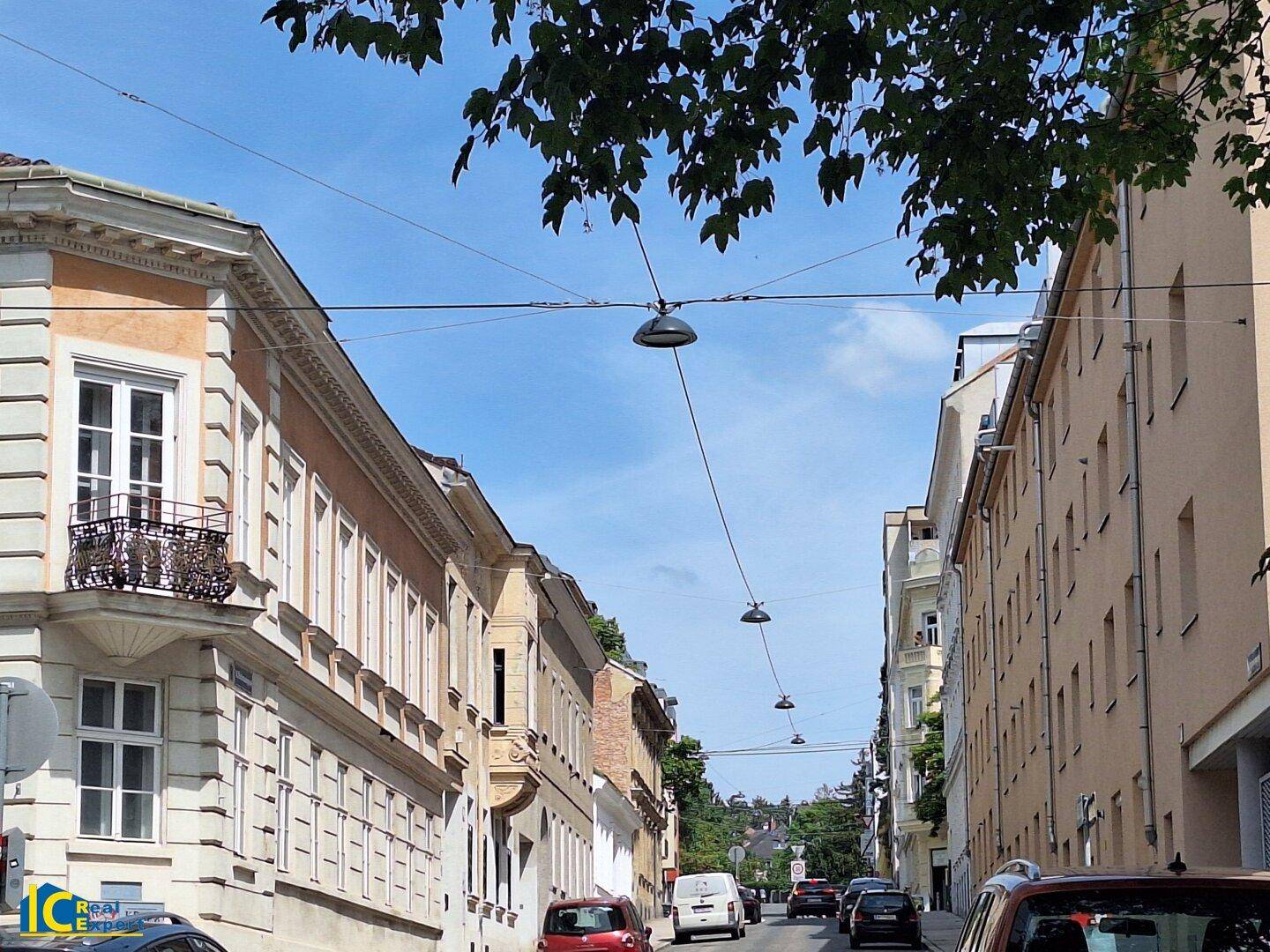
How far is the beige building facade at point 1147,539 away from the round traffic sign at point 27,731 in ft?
35.8

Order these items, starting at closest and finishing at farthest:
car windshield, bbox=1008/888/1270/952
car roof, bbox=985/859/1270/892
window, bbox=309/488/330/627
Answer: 1. car windshield, bbox=1008/888/1270/952
2. car roof, bbox=985/859/1270/892
3. window, bbox=309/488/330/627

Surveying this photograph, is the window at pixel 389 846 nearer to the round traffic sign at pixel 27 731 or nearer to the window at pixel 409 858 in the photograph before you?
the window at pixel 409 858

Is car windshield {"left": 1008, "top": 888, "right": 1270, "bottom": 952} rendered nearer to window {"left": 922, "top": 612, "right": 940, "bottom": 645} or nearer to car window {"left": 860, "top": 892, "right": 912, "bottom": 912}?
car window {"left": 860, "top": 892, "right": 912, "bottom": 912}

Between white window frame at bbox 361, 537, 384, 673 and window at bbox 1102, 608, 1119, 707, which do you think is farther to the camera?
white window frame at bbox 361, 537, 384, 673

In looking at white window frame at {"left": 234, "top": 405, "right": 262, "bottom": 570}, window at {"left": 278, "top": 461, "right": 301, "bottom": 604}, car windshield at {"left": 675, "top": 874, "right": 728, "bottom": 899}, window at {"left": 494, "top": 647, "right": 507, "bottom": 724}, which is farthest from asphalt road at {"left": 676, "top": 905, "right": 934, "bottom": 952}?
white window frame at {"left": 234, "top": 405, "right": 262, "bottom": 570}

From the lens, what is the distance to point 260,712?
23.2 metres

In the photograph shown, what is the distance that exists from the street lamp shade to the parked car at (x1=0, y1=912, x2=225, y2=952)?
8.68 m

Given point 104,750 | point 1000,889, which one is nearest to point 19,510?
point 104,750

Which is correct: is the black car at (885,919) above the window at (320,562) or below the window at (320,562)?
below

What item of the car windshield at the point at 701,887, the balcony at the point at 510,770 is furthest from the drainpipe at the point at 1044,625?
the car windshield at the point at 701,887

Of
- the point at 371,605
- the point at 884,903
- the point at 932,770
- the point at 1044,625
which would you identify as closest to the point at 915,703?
the point at 932,770

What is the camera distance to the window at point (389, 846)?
3097 centimetres

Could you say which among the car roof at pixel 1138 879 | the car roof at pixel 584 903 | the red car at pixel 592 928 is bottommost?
the red car at pixel 592 928

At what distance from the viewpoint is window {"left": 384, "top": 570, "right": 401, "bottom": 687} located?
102ft
